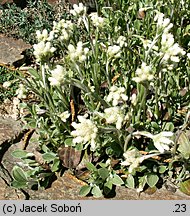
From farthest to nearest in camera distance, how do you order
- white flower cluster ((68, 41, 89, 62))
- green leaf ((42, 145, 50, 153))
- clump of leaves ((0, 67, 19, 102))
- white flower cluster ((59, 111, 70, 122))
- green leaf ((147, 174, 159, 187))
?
clump of leaves ((0, 67, 19, 102)) < green leaf ((42, 145, 50, 153)) < white flower cluster ((59, 111, 70, 122)) < green leaf ((147, 174, 159, 187)) < white flower cluster ((68, 41, 89, 62))

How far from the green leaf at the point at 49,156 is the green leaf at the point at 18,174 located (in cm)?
17

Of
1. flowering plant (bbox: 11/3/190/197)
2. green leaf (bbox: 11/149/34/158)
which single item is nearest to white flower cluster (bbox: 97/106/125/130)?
flowering plant (bbox: 11/3/190/197)

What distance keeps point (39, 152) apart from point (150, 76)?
3.69 feet

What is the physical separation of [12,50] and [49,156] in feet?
4.16

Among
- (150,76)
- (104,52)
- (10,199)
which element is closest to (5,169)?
(10,199)

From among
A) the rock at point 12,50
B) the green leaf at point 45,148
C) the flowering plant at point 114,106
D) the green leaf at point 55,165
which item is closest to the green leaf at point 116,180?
the flowering plant at point 114,106

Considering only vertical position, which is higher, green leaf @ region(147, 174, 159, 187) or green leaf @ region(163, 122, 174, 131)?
green leaf @ region(163, 122, 174, 131)

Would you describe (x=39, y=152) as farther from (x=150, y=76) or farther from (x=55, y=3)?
(x=55, y=3)

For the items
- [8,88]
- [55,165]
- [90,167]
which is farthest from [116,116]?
[8,88]

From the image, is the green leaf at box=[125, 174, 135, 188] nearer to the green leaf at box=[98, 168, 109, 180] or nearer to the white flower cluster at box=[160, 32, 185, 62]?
the green leaf at box=[98, 168, 109, 180]

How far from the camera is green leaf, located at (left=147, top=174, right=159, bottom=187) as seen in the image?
116 inches

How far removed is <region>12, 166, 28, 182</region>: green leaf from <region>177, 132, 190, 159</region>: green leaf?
37.9 inches

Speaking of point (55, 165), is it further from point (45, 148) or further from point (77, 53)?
point (77, 53)

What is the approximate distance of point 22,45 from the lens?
4.14 m
